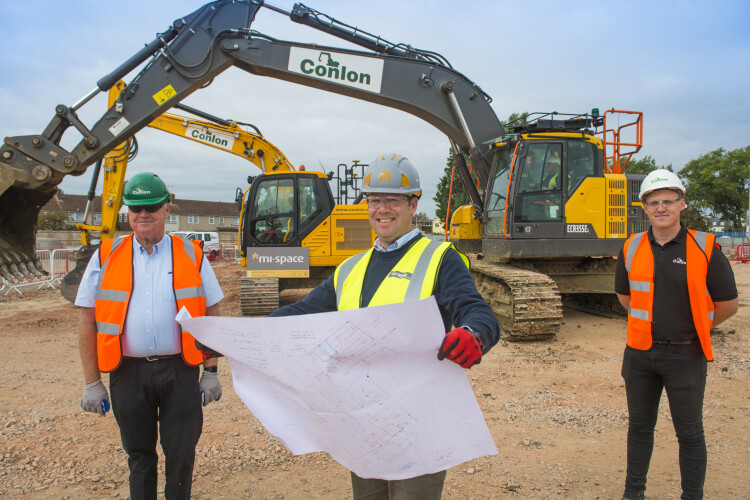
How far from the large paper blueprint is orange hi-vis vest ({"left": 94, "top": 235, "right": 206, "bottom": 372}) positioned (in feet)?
3.10

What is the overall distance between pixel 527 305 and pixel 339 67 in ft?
15.2

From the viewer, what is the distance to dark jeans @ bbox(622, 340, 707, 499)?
2.89 meters

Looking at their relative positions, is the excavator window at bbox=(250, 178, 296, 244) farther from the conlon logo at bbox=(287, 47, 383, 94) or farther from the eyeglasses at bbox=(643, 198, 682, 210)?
the eyeglasses at bbox=(643, 198, 682, 210)

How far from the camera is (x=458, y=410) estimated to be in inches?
70.6

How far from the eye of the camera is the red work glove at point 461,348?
1666 mm

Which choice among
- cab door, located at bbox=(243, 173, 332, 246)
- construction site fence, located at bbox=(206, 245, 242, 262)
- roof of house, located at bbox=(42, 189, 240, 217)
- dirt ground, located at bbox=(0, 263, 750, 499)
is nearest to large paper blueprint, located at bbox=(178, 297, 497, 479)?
dirt ground, located at bbox=(0, 263, 750, 499)

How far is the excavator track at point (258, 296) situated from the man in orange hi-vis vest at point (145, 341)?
621 cm

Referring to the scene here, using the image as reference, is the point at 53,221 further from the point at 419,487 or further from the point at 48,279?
the point at 419,487

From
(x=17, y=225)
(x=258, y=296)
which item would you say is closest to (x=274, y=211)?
(x=258, y=296)

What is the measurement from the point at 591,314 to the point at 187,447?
8886mm

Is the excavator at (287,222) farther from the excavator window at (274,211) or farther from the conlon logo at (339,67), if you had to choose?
the conlon logo at (339,67)

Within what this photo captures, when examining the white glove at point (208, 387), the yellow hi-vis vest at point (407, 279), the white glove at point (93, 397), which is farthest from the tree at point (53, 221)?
the yellow hi-vis vest at point (407, 279)

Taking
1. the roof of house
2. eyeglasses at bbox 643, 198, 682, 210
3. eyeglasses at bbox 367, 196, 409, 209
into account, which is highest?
the roof of house

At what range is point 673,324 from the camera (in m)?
2.93
